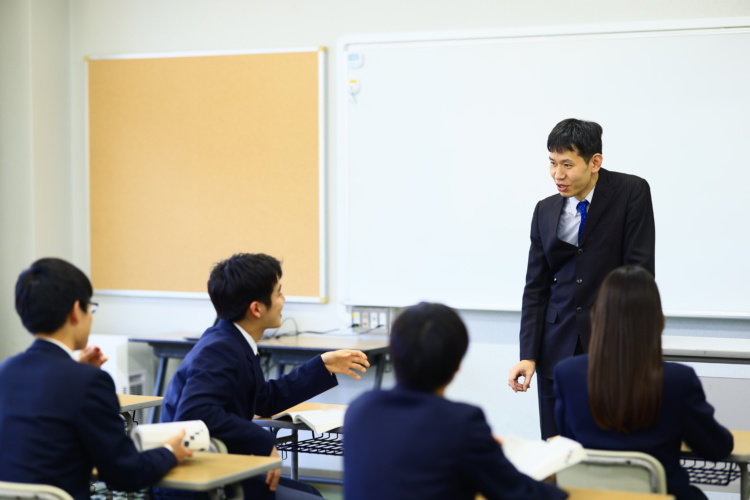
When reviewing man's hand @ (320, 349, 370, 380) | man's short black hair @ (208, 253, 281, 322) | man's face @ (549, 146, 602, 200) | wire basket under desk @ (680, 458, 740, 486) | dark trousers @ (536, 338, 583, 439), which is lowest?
wire basket under desk @ (680, 458, 740, 486)

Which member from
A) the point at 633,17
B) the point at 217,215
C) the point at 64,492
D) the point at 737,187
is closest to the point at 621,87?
the point at 633,17

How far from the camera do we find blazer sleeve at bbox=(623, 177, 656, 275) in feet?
8.99

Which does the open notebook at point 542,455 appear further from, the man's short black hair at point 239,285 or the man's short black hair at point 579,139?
the man's short black hair at point 579,139

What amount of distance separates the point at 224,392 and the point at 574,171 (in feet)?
4.44

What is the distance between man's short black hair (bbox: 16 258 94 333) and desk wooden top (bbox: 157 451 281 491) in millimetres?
447

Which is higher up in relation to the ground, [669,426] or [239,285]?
[239,285]

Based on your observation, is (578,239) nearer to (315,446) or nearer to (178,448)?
(315,446)

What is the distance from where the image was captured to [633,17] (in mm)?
4406

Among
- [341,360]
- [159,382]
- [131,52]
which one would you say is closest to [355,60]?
[131,52]

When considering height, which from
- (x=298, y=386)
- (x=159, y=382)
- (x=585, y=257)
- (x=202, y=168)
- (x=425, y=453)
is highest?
(x=202, y=168)

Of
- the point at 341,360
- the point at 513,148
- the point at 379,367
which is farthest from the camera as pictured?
the point at 379,367

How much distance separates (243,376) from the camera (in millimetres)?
2439

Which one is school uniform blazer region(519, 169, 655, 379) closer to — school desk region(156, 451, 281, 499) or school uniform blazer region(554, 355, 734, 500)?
school uniform blazer region(554, 355, 734, 500)

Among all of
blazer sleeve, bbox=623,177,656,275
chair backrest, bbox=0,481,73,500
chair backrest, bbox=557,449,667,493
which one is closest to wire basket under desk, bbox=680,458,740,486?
chair backrest, bbox=557,449,667,493
